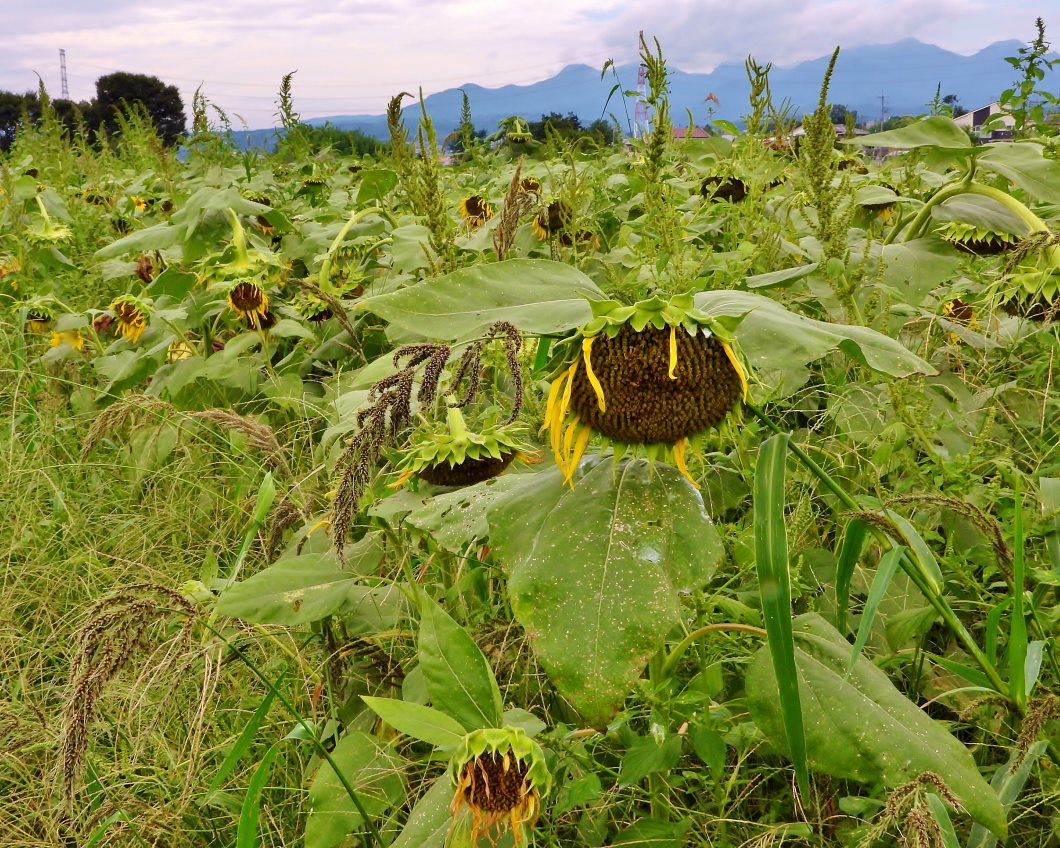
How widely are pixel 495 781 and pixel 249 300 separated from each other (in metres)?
1.97

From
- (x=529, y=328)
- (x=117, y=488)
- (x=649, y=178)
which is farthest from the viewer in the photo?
(x=117, y=488)

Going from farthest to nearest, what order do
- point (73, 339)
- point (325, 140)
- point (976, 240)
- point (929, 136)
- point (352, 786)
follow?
point (325, 140) < point (73, 339) < point (976, 240) < point (929, 136) < point (352, 786)

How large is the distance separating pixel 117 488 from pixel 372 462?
79.5 inches

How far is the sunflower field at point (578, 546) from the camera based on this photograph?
83 cm

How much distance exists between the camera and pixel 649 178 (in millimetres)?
1410

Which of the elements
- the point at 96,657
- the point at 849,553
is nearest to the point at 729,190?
the point at 849,553

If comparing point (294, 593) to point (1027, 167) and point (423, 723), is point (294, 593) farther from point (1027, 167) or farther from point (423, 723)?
point (1027, 167)

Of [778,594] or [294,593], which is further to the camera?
[294,593]

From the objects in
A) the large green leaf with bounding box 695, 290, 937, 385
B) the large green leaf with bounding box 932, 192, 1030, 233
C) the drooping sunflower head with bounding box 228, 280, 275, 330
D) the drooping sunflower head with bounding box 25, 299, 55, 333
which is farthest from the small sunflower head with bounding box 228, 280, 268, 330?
the large green leaf with bounding box 695, 290, 937, 385

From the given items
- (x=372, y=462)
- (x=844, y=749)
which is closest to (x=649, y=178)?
(x=372, y=462)

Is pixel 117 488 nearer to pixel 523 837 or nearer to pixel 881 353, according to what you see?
pixel 523 837

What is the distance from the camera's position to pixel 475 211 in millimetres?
3234

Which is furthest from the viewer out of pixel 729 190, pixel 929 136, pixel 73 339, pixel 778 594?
pixel 73 339

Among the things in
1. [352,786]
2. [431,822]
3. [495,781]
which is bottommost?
[352,786]
